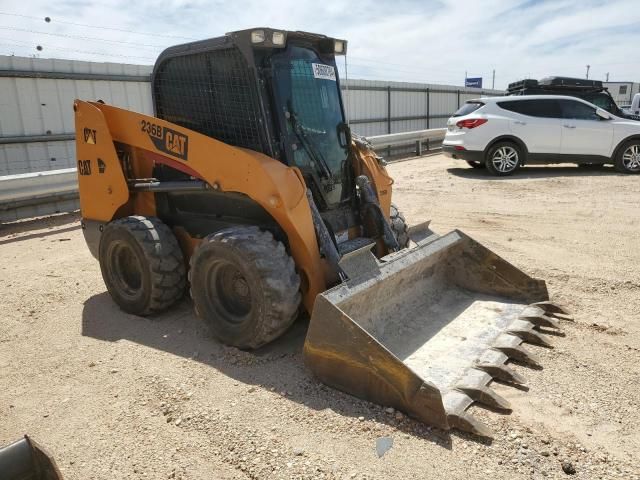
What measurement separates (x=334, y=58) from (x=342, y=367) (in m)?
2.80

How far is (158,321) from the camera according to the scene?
4480 mm

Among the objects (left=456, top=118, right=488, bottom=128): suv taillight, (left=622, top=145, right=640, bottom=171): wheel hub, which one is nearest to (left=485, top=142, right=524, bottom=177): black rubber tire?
(left=456, top=118, right=488, bottom=128): suv taillight

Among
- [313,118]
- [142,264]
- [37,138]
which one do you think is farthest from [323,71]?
Answer: [37,138]

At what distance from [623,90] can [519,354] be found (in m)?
37.4

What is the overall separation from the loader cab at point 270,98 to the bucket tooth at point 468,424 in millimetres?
2076

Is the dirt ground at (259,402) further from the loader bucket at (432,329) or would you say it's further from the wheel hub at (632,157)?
the wheel hub at (632,157)

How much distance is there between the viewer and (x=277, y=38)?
3.77m

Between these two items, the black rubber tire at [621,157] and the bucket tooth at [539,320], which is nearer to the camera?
the bucket tooth at [539,320]

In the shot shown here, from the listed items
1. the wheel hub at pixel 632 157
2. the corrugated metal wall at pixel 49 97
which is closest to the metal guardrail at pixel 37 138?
the corrugated metal wall at pixel 49 97

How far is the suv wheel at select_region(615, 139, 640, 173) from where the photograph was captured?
458 inches

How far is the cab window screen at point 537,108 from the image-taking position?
11711 mm

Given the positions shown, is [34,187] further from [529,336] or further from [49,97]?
[529,336]

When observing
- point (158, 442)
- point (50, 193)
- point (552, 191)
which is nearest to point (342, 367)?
point (158, 442)

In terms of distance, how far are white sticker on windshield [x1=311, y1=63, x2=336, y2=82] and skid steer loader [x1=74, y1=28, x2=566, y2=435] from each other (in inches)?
0.5
